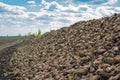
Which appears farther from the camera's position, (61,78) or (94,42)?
(94,42)

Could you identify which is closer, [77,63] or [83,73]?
[83,73]

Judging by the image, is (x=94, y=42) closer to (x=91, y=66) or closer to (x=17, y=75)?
(x=91, y=66)

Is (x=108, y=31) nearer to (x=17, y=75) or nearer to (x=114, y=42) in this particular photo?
(x=114, y=42)

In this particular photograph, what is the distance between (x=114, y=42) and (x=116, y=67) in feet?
17.9

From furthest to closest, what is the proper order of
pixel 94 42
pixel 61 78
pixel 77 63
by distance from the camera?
pixel 94 42 → pixel 77 63 → pixel 61 78

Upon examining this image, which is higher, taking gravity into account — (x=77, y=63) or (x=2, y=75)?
(x=77, y=63)

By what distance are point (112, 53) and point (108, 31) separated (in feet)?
25.3

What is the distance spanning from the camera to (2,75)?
99.6ft

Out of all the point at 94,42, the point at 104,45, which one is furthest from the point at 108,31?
the point at 104,45

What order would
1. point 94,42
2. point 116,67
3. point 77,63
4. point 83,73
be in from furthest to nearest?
point 94,42 → point 77,63 → point 83,73 → point 116,67

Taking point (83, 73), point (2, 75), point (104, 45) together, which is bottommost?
point (2, 75)

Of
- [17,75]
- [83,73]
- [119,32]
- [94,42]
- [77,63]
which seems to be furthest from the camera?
[17,75]

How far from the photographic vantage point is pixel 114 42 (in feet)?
68.6

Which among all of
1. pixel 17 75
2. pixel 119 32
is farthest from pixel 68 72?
pixel 17 75
